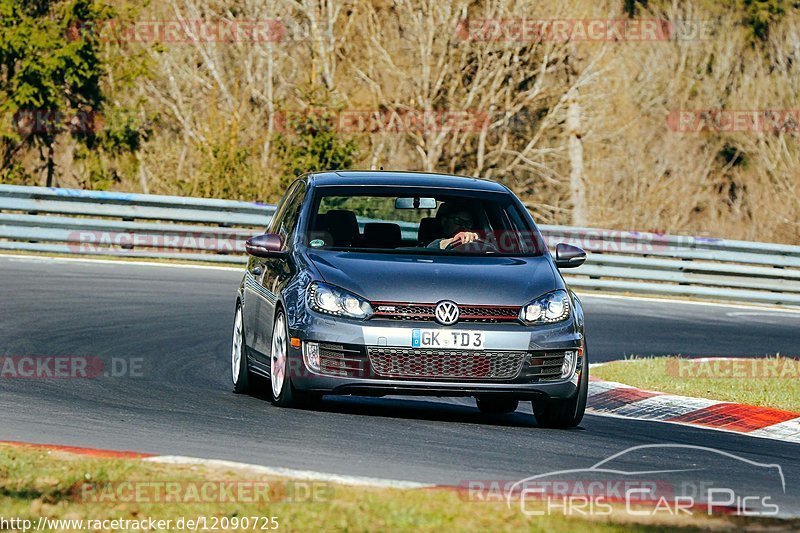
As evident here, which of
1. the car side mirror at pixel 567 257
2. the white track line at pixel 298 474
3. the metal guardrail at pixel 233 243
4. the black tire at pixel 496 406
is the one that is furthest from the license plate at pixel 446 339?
the metal guardrail at pixel 233 243

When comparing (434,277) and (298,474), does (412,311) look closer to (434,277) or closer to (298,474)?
(434,277)

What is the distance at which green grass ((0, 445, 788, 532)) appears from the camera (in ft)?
18.9

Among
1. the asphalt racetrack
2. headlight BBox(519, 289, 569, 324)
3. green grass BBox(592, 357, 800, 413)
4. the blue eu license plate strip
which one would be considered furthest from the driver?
green grass BBox(592, 357, 800, 413)

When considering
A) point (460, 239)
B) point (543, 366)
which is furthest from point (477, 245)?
point (543, 366)

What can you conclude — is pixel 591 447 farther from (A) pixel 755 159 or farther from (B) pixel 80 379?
(A) pixel 755 159

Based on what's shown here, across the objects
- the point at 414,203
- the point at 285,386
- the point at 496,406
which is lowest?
the point at 496,406

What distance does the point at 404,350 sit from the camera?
29.3 feet

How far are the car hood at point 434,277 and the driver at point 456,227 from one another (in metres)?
0.55

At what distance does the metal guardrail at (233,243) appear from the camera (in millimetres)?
21484

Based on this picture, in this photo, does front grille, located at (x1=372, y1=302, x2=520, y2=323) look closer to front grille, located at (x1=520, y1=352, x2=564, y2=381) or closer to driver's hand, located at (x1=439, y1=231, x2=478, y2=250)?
front grille, located at (x1=520, y1=352, x2=564, y2=381)

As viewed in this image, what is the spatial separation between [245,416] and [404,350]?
3.49 ft

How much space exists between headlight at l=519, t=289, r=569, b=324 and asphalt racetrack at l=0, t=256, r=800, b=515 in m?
0.71

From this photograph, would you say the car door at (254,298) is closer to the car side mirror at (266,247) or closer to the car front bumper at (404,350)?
the car side mirror at (266,247)

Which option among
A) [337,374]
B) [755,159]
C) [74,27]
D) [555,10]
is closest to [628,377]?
[337,374]
